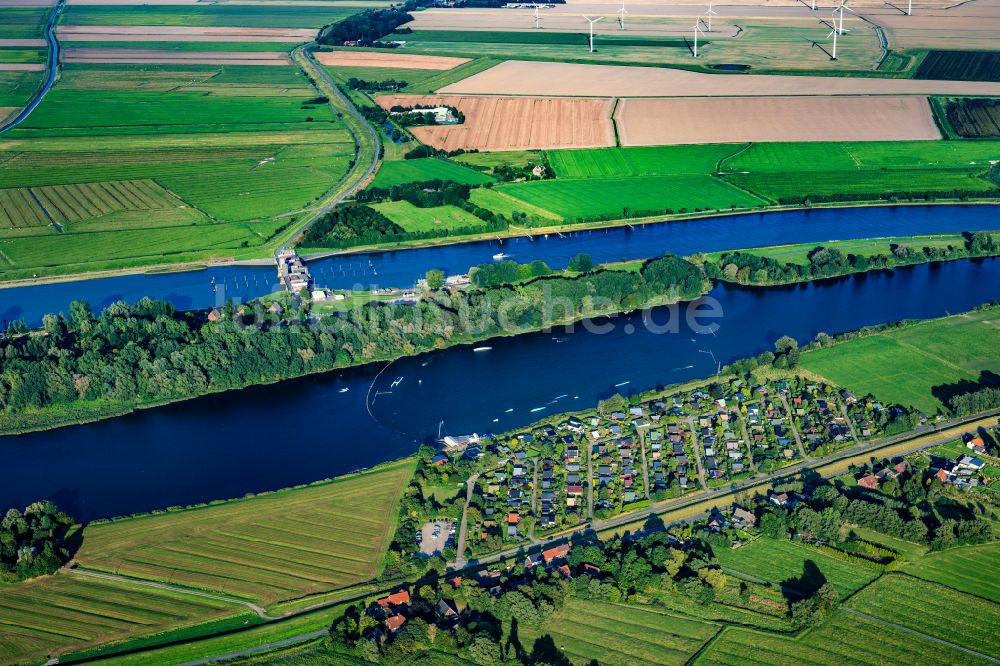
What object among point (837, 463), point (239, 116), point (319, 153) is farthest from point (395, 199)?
point (837, 463)

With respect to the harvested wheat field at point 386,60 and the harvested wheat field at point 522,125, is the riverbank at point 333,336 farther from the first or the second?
the harvested wheat field at point 386,60

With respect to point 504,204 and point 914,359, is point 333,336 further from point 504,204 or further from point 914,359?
point 914,359

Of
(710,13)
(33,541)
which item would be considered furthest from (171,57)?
(33,541)

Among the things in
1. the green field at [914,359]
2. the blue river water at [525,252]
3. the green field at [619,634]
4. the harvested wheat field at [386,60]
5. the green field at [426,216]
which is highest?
the harvested wheat field at [386,60]

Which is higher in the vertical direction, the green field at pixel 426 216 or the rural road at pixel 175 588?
the green field at pixel 426 216

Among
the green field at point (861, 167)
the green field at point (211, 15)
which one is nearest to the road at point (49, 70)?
the green field at point (211, 15)

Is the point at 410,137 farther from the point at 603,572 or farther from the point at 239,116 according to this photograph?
the point at 603,572

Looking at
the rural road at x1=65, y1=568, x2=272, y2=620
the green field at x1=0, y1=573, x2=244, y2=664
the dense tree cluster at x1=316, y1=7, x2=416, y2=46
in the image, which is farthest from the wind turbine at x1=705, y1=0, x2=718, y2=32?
the green field at x1=0, y1=573, x2=244, y2=664
